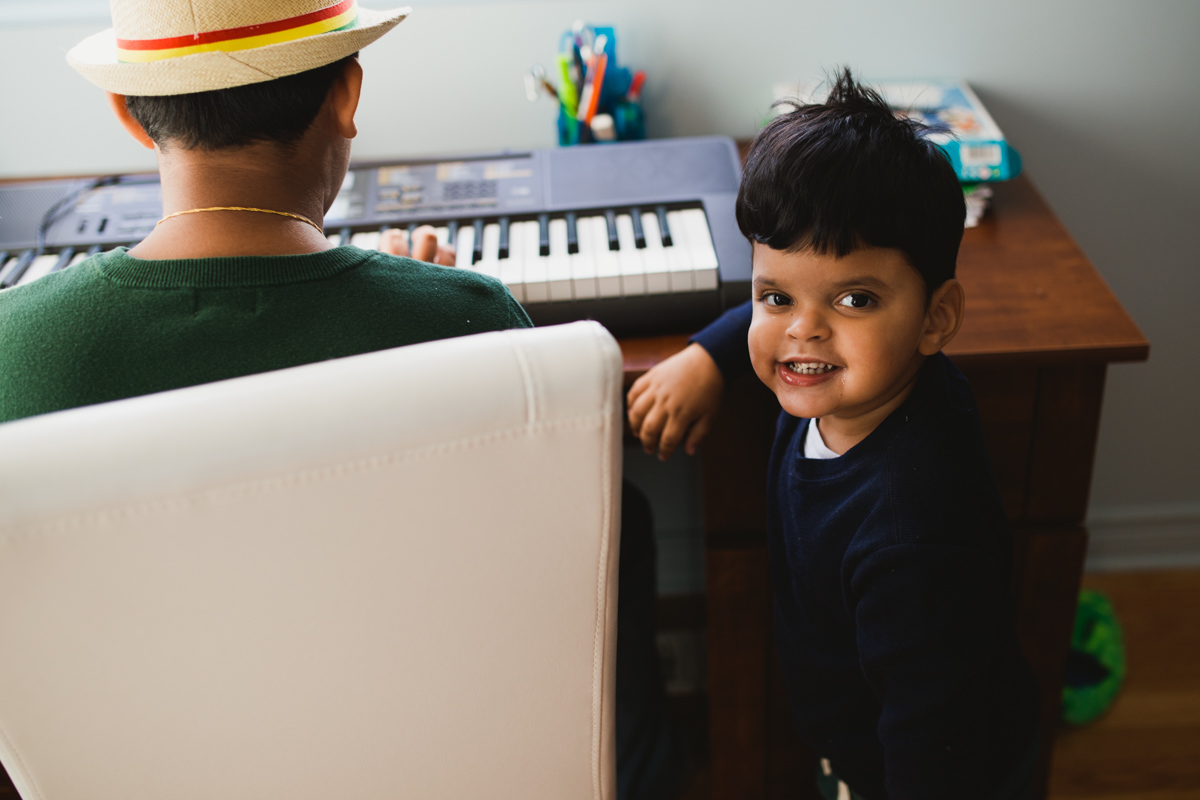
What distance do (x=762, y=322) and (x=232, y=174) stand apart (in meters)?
0.44

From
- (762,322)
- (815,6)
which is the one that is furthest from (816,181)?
(815,6)

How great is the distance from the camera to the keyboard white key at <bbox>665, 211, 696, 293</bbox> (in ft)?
3.37

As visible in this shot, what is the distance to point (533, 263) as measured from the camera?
42.3 inches

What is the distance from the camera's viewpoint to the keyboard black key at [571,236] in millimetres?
1099

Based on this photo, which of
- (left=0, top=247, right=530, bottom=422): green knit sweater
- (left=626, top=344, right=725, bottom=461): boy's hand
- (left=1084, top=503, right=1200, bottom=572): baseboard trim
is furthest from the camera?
(left=1084, top=503, right=1200, bottom=572): baseboard trim

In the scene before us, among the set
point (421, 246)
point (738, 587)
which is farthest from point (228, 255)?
point (738, 587)

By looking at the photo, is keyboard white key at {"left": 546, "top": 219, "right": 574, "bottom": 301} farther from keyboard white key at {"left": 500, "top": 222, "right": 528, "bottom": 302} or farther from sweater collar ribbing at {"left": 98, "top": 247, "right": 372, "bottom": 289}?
sweater collar ribbing at {"left": 98, "top": 247, "right": 372, "bottom": 289}

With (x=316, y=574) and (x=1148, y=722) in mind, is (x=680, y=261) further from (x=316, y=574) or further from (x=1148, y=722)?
(x=1148, y=722)

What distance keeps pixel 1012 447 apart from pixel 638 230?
0.50m

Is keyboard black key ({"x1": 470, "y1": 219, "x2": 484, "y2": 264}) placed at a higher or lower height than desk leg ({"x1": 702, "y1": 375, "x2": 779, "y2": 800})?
higher

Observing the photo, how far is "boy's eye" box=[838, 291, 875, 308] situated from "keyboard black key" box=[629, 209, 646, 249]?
15.6 inches

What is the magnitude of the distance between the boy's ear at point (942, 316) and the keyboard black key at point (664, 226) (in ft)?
1.31

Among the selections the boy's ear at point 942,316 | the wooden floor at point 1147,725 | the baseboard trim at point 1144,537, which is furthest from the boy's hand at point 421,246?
the baseboard trim at point 1144,537

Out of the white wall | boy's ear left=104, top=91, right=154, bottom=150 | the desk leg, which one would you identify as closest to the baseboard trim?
the white wall
